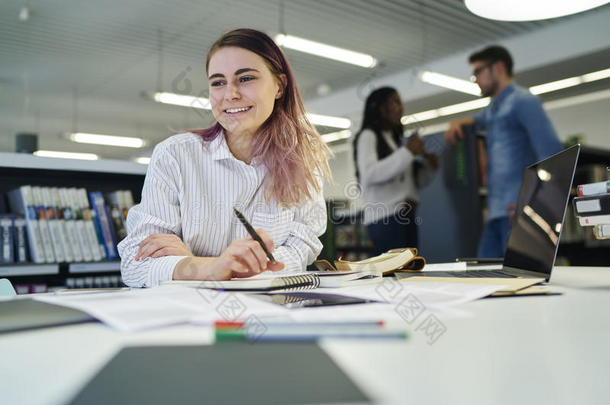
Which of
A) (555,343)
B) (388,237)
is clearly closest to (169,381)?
(555,343)

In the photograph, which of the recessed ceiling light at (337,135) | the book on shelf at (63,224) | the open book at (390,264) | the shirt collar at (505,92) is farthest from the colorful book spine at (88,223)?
the recessed ceiling light at (337,135)

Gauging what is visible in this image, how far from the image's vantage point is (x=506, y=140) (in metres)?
2.44

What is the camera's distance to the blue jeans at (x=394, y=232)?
252 cm

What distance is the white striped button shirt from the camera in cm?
115

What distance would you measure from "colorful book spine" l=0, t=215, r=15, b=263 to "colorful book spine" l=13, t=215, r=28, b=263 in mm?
12

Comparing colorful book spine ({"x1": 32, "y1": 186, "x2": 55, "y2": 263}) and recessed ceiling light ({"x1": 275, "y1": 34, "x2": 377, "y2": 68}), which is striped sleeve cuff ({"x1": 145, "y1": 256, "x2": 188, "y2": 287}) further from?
recessed ceiling light ({"x1": 275, "y1": 34, "x2": 377, "y2": 68})

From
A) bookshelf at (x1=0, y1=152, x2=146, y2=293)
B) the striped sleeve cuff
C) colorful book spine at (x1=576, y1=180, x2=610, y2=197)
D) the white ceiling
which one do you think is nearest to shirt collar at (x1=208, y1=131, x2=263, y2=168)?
the striped sleeve cuff

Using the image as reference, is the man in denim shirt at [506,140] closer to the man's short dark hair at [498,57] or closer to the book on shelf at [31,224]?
the man's short dark hair at [498,57]

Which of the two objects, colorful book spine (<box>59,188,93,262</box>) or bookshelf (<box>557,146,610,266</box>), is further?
bookshelf (<box>557,146,610,266</box>)

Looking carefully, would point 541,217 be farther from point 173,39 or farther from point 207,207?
point 173,39

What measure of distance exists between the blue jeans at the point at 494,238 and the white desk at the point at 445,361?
6.50ft

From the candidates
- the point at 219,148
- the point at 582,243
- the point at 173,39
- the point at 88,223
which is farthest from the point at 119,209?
the point at 173,39

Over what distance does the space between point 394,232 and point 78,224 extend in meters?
1.49

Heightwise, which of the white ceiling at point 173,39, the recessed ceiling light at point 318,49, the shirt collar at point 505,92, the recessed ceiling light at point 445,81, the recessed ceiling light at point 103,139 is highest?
the white ceiling at point 173,39
